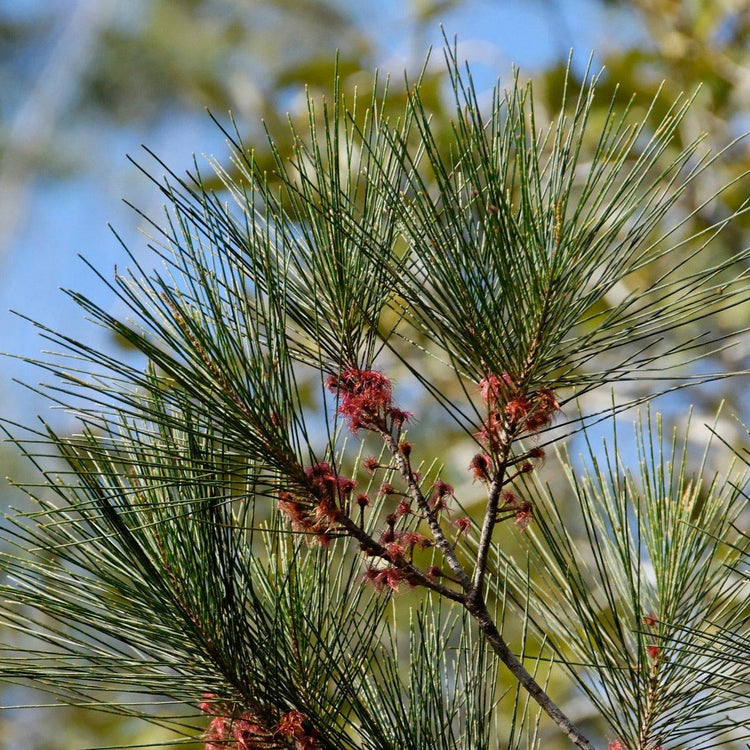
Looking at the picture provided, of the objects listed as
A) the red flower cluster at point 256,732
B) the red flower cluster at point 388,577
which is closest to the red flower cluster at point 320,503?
the red flower cluster at point 388,577

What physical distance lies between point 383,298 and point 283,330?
164 millimetres

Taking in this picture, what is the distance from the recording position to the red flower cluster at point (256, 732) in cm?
A: 84

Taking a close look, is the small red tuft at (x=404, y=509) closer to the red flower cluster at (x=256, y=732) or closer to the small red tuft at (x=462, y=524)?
the small red tuft at (x=462, y=524)

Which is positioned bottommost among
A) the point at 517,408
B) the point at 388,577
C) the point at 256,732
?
the point at 256,732

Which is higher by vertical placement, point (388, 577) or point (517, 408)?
point (517, 408)

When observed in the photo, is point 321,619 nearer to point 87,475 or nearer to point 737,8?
point 87,475

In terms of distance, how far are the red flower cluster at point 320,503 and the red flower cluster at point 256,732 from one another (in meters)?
0.15

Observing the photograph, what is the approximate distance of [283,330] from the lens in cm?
78

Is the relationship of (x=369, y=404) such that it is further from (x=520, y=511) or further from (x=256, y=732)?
(x=256, y=732)

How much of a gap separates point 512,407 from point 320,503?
0.17 m

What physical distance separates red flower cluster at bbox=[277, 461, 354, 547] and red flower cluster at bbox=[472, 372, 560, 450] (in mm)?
113

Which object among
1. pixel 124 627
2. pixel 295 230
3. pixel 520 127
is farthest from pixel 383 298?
pixel 124 627

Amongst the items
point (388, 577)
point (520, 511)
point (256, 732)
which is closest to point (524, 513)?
point (520, 511)

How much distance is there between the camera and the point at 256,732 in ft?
2.81
